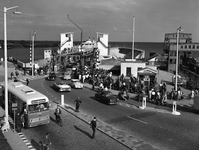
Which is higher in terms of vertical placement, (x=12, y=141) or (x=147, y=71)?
(x=147, y=71)

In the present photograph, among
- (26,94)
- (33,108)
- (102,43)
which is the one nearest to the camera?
(33,108)

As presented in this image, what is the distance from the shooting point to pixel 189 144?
1452cm

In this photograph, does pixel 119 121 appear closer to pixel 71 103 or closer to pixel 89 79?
pixel 71 103

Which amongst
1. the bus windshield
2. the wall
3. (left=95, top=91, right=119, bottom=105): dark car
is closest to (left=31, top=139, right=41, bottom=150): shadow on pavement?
the bus windshield

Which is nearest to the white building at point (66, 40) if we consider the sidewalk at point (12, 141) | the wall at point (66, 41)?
the wall at point (66, 41)

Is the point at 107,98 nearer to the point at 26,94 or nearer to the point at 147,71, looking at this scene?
the point at 26,94

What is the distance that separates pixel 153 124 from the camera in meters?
18.3

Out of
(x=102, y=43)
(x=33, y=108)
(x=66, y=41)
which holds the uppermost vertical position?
(x=66, y=41)

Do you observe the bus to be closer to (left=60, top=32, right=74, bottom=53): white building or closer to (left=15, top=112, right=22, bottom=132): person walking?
(left=15, top=112, right=22, bottom=132): person walking

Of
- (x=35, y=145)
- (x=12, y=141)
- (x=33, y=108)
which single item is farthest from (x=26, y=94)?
(x=35, y=145)

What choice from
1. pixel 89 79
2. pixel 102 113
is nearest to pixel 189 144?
pixel 102 113

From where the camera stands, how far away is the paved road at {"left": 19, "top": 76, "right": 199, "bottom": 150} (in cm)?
1490

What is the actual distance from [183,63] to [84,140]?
5095cm

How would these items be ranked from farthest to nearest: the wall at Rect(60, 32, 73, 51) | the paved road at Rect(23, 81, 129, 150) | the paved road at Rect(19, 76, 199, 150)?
the wall at Rect(60, 32, 73, 51)
the paved road at Rect(19, 76, 199, 150)
the paved road at Rect(23, 81, 129, 150)
